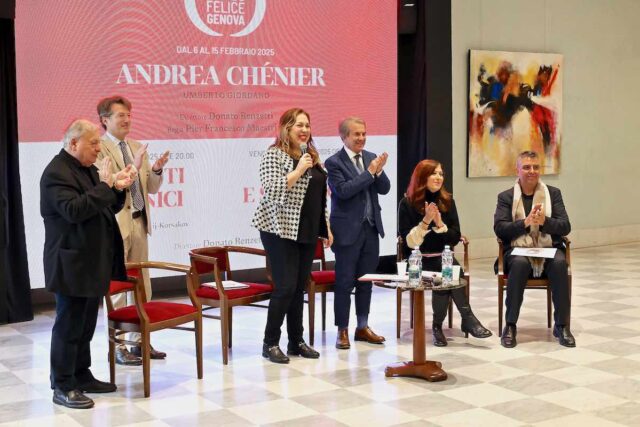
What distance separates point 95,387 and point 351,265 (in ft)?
5.81

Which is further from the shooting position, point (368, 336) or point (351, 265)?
point (368, 336)

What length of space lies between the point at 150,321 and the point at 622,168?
7.88m

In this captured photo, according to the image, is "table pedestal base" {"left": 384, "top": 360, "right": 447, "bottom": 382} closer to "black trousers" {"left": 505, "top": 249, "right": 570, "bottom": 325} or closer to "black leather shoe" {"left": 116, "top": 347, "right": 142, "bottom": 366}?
"black trousers" {"left": 505, "top": 249, "right": 570, "bottom": 325}

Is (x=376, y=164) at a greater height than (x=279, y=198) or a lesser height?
greater

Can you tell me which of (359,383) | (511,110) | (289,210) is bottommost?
(359,383)

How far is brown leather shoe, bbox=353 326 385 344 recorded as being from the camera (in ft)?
19.9

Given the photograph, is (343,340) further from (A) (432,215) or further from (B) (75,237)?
(B) (75,237)

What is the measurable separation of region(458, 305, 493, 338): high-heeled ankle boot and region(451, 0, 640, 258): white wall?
145 inches

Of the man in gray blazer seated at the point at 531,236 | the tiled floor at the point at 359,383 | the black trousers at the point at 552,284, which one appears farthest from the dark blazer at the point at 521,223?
the tiled floor at the point at 359,383

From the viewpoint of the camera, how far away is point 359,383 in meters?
5.16

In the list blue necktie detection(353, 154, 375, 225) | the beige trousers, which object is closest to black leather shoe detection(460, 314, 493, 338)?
blue necktie detection(353, 154, 375, 225)

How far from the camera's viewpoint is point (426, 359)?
564 cm

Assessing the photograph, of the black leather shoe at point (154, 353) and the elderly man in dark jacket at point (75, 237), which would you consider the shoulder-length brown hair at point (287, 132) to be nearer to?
the elderly man in dark jacket at point (75, 237)

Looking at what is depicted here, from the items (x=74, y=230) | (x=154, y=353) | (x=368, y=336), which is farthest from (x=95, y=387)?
(x=368, y=336)
